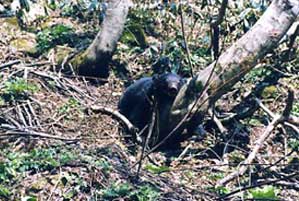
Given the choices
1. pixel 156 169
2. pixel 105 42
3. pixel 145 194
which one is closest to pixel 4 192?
pixel 145 194

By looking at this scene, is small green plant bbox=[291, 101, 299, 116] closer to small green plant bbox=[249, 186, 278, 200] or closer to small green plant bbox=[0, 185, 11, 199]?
small green plant bbox=[249, 186, 278, 200]

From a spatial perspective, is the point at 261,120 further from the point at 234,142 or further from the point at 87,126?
the point at 87,126

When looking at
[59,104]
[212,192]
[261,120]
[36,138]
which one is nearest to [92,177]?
[36,138]

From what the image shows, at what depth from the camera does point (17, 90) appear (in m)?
5.34

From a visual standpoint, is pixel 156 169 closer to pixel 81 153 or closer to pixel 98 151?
pixel 98 151

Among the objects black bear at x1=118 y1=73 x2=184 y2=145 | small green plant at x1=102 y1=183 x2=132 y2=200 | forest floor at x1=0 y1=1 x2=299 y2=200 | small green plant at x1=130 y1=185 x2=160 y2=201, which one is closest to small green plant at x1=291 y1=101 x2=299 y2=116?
forest floor at x1=0 y1=1 x2=299 y2=200

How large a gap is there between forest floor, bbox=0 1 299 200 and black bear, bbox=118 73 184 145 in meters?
0.23

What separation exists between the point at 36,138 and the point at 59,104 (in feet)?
3.98

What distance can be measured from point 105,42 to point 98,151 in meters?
1.96

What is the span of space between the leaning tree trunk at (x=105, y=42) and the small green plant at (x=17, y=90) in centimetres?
93

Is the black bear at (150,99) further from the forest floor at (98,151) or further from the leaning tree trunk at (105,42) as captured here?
the leaning tree trunk at (105,42)

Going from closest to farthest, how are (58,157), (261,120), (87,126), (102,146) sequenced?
(58,157), (102,146), (87,126), (261,120)

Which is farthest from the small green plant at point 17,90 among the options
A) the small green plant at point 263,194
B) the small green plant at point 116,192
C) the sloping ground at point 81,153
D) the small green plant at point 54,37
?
the small green plant at point 263,194

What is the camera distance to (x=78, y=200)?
3.89m
